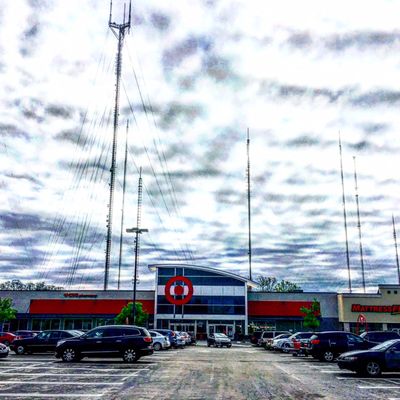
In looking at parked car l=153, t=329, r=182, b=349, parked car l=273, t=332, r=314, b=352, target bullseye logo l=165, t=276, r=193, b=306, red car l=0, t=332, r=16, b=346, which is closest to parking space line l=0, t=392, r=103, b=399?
parked car l=273, t=332, r=314, b=352

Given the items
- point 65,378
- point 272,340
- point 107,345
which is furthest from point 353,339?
point 65,378

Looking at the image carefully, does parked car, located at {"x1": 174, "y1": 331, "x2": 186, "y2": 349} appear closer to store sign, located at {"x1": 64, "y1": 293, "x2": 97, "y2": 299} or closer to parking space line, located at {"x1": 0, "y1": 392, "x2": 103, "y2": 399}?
parking space line, located at {"x1": 0, "y1": 392, "x2": 103, "y2": 399}

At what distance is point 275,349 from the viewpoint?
119ft

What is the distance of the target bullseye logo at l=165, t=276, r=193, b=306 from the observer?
60.2 m

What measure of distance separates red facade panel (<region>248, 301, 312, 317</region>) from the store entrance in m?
3.03

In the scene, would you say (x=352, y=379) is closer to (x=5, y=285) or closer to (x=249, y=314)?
(x=249, y=314)

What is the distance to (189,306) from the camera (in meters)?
60.9

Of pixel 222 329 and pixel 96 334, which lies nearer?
pixel 96 334

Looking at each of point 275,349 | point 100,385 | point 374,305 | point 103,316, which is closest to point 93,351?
point 100,385

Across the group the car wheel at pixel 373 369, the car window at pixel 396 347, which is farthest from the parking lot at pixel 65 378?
the car window at pixel 396 347

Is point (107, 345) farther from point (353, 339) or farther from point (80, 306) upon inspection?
point (80, 306)

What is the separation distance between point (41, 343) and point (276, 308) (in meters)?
38.9

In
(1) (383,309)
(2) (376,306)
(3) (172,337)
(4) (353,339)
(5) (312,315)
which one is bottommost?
(3) (172,337)

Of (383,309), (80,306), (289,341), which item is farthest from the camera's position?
(80,306)
